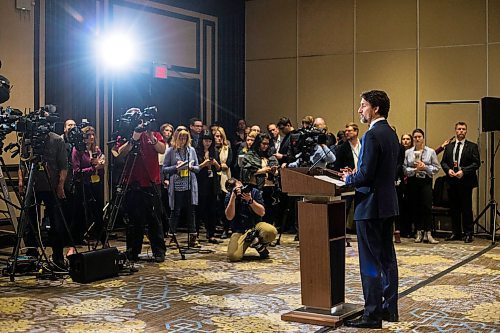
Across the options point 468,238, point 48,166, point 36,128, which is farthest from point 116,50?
point 468,238

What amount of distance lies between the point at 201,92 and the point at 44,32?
326 centimetres

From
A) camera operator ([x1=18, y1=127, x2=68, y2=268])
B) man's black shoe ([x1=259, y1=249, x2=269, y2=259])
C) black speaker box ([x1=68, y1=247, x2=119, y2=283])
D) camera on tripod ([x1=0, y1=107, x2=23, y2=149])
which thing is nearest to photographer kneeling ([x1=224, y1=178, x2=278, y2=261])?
man's black shoe ([x1=259, y1=249, x2=269, y2=259])

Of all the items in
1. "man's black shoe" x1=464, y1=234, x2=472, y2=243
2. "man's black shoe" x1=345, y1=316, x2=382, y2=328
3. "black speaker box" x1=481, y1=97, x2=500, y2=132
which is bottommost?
"man's black shoe" x1=345, y1=316, x2=382, y2=328

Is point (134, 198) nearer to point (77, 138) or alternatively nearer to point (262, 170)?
point (77, 138)

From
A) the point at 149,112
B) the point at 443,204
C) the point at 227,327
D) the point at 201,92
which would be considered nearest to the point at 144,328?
the point at 227,327

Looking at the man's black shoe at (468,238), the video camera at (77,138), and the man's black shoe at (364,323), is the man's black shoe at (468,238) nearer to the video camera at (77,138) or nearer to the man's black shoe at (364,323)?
the man's black shoe at (364,323)

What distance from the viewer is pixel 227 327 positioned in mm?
4660

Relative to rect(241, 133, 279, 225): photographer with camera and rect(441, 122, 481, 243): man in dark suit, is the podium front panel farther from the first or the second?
rect(441, 122, 481, 243): man in dark suit

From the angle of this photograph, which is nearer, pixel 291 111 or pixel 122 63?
pixel 122 63

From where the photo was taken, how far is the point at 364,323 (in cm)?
462

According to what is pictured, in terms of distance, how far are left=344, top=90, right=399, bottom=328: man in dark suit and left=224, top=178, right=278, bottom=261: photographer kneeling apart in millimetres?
2790

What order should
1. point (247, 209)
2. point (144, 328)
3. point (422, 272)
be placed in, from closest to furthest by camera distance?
point (144, 328), point (422, 272), point (247, 209)

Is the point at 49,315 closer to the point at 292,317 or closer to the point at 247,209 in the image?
the point at 292,317

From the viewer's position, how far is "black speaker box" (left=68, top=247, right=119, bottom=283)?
20.1 feet
